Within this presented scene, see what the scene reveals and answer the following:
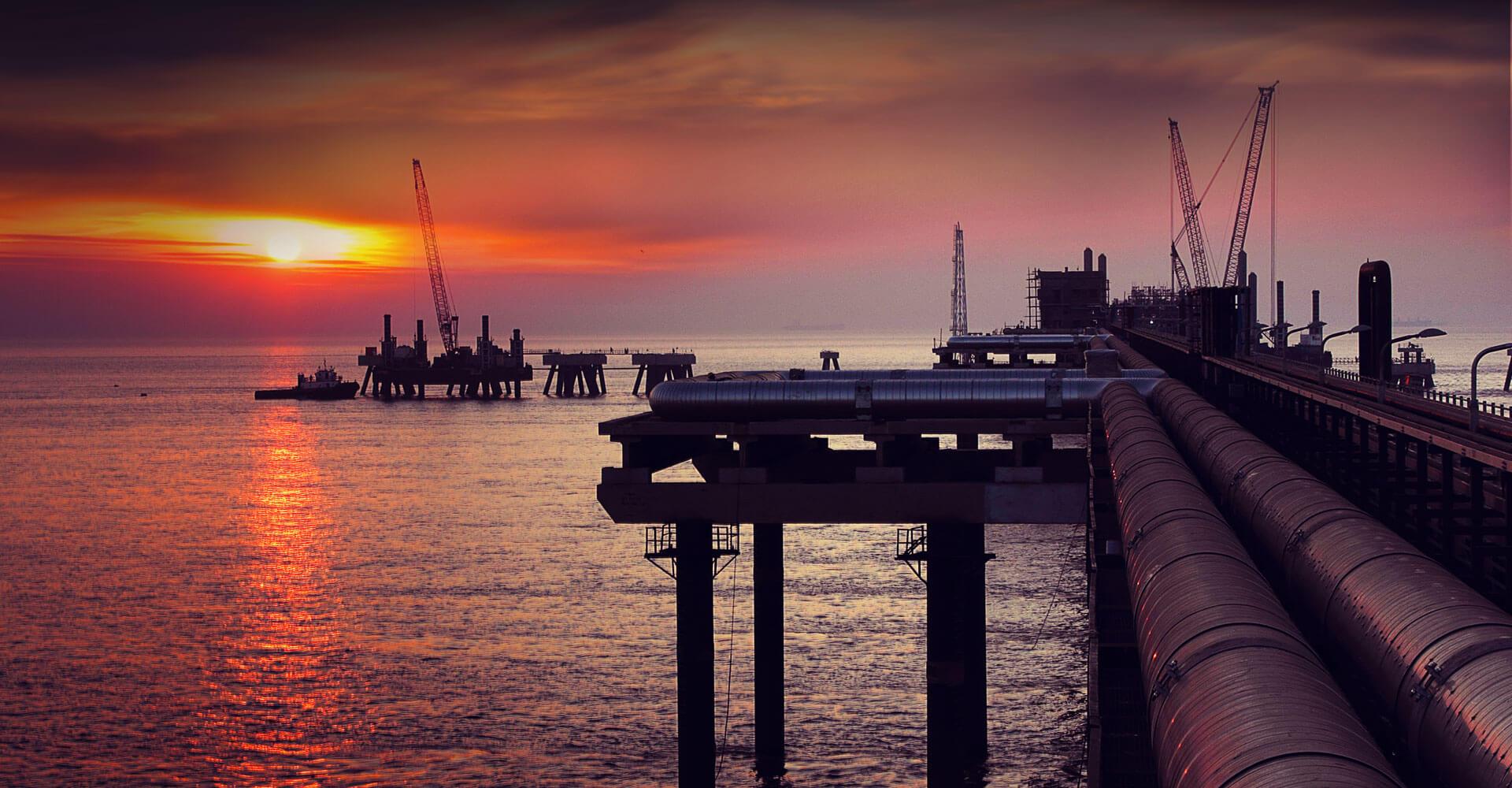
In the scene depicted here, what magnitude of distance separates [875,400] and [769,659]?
919 centimetres

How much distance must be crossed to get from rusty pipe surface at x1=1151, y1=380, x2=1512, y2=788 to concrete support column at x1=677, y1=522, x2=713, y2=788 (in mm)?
13441

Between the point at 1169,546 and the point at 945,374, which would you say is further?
the point at 945,374

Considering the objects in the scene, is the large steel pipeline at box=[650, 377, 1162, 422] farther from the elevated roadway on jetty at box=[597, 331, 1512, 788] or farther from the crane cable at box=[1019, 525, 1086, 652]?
the crane cable at box=[1019, 525, 1086, 652]

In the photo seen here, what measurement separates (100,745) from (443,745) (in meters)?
11.8

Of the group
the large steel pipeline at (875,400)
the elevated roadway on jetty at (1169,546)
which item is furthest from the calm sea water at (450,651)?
the large steel pipeline at (875,400)

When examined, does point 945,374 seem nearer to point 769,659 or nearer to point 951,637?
point 769,659

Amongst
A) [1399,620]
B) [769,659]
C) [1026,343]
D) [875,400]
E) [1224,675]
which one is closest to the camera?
[1224,675]

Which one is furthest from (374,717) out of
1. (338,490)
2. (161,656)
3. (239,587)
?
(338,490)

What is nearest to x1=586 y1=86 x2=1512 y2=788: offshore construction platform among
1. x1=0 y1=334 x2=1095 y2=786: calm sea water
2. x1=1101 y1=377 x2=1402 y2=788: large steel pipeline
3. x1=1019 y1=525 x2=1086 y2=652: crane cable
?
x1=1101 y1=377 x2=1402 y2=788: large steel pipeline

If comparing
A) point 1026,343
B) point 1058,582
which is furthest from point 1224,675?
point 1026,343

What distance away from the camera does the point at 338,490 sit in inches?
4926

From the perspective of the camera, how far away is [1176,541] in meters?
18.4

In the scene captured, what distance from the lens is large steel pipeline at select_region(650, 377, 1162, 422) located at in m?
43.5

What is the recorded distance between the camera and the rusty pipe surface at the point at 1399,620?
499 inches
